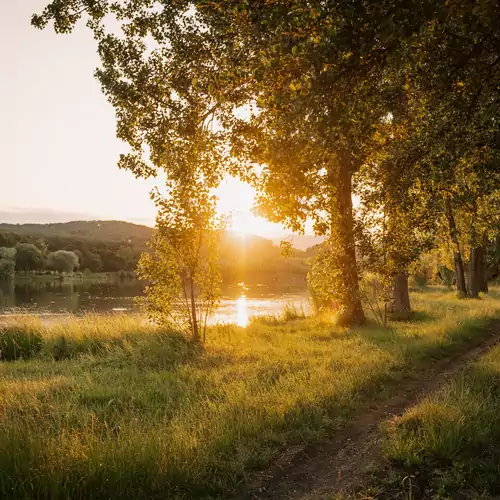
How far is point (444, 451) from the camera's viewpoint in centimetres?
606

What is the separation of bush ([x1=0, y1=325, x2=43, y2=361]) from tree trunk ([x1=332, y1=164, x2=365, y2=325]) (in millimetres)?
11530

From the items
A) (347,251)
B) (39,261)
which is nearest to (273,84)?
(347,251)

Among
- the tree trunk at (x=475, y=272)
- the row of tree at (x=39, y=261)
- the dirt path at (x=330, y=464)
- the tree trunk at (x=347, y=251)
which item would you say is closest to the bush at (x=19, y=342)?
the tree trunk at (x=347, y=251)

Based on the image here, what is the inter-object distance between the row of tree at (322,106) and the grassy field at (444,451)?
4.12 m

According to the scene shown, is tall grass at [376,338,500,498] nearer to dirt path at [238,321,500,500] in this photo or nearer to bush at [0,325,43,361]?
dirt path at [238,321,500,500]

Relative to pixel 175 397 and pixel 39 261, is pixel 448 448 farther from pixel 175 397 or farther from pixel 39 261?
pixel 39 261

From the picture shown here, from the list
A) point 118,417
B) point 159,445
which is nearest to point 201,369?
point 118,417

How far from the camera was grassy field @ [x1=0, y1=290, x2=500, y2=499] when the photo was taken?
540 cm

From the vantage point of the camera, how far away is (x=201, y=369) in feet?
37.4

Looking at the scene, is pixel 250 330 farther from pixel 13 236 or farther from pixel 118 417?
pixel 13 236

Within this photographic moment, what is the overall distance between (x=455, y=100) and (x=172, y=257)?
1027 cm

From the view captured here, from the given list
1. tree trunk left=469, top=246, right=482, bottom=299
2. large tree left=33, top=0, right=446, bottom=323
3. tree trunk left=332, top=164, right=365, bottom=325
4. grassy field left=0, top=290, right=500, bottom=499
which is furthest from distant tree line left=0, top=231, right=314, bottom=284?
large tree left=33, top=0, right=446, bottom=323

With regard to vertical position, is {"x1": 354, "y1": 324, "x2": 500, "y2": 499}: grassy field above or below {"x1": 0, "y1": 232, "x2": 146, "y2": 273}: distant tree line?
below

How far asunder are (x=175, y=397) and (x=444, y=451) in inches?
198
